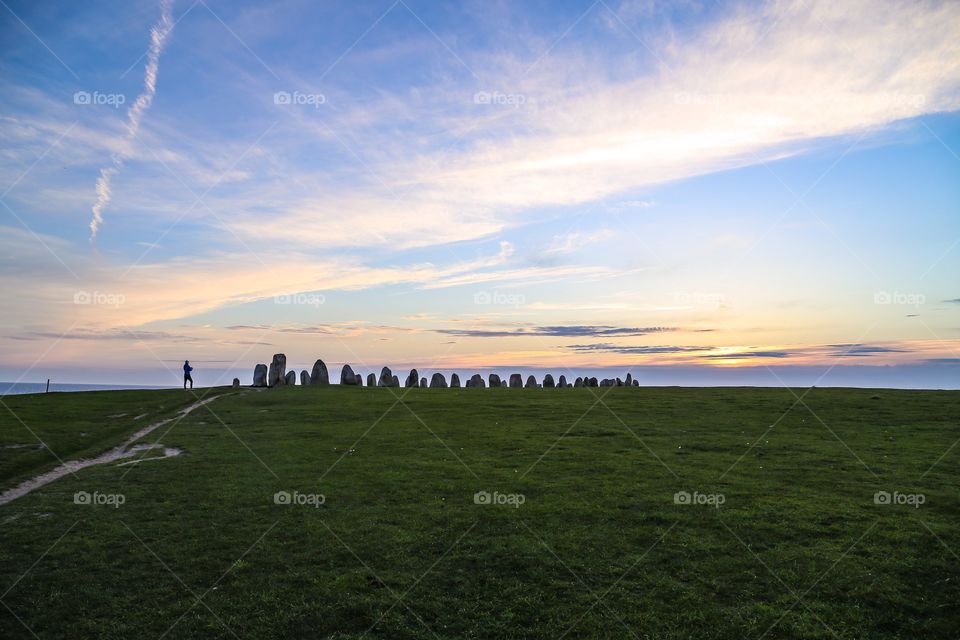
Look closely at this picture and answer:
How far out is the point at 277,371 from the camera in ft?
196

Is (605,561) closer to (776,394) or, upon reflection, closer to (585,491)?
(585,491)

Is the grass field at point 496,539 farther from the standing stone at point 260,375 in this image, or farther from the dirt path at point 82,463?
the standing stone at point 260,375

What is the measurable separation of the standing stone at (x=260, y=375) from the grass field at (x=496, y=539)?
107ft

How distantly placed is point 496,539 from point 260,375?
171 feet

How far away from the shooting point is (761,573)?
11.9 m

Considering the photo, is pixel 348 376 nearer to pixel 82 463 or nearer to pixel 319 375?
pixel 319 375

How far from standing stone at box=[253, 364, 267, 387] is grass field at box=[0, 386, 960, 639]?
32.5 m

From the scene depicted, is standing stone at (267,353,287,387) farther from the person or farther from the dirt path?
the dirt path

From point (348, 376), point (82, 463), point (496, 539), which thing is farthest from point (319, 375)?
point (496, 539)

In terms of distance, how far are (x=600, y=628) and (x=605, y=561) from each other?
237cm

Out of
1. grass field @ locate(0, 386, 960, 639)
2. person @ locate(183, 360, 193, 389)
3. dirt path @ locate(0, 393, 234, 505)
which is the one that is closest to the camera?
grass field @ locate(0, 386, 960, 639)

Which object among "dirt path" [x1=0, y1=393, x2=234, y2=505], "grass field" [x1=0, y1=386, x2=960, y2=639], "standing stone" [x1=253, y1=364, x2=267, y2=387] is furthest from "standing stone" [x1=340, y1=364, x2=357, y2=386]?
"grass field" [x1=0, y1=386, x2=960, y2=639]

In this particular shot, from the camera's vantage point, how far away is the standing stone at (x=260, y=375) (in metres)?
59.9

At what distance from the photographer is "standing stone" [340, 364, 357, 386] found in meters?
62.0
